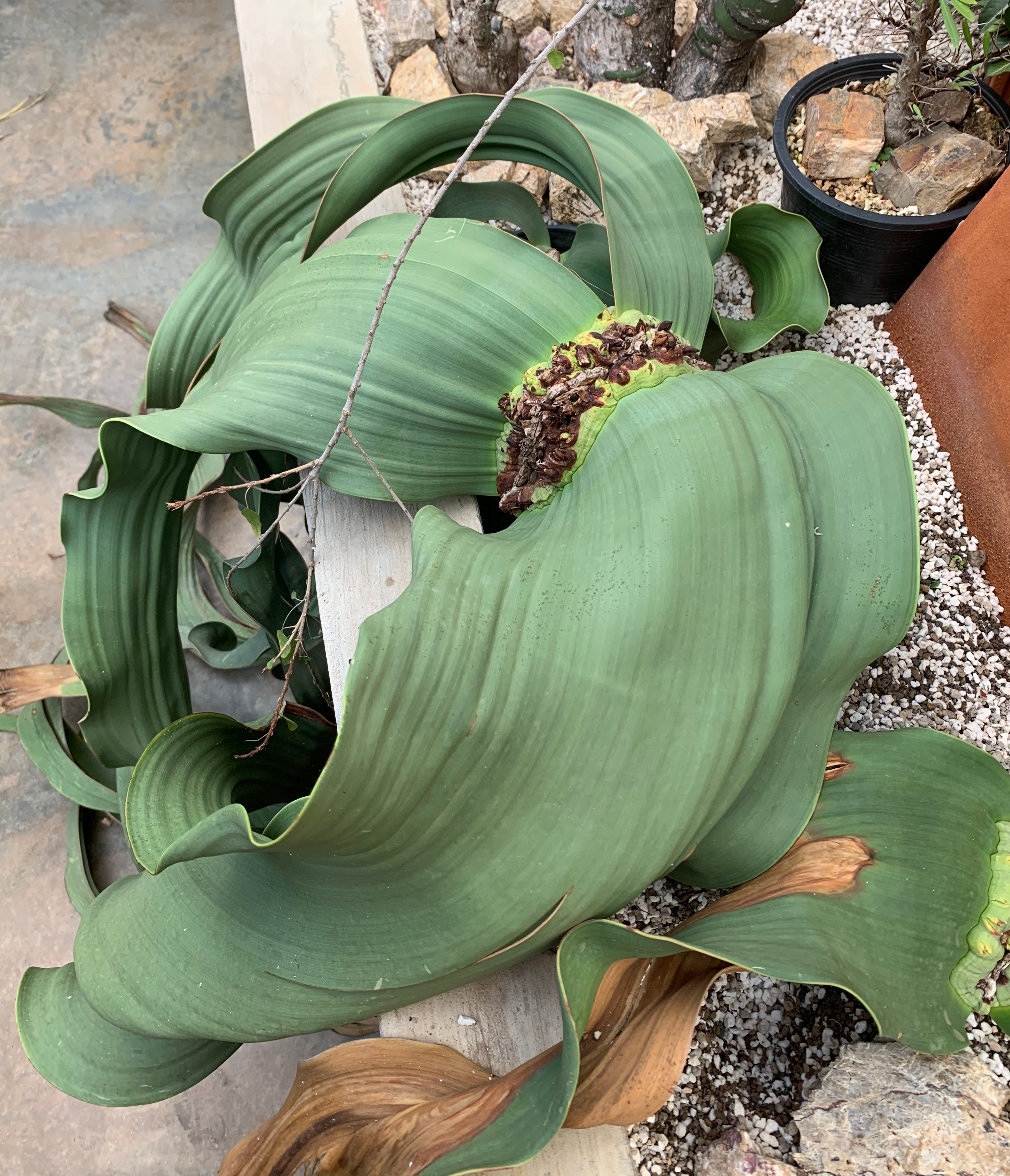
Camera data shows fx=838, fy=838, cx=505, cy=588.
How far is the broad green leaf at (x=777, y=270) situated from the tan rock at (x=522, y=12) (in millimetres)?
662

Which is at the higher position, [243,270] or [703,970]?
[243,270]

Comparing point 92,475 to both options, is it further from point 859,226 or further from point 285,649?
point 859,226

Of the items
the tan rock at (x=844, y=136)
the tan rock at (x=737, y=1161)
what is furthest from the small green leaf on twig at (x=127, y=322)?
the tan rock at (x=737, y=1161)

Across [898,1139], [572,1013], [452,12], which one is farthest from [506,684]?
[452,12]

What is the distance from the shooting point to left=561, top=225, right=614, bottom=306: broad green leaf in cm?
92

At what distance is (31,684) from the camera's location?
3.06 feet

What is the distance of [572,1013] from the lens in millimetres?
514

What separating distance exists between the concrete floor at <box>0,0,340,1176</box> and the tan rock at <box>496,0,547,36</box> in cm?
68

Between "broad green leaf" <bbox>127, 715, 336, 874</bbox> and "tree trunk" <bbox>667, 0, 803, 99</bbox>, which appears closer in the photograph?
"broad green leaf" <bbox>127, 715, 336, 874</bbox>

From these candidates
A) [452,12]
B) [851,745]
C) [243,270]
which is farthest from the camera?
[452,12]

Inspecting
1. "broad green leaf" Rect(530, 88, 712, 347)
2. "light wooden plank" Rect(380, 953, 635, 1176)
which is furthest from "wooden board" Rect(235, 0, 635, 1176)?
"broad green leaf" Rect(530, 88, 712, 347)

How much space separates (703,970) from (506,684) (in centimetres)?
29

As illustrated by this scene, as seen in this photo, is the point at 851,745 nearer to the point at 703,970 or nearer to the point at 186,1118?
the point at 703,970

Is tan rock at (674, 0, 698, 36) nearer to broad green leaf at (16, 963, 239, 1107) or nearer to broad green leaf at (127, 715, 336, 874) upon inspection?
broad green leaf at (127, 715, 336, 874)
